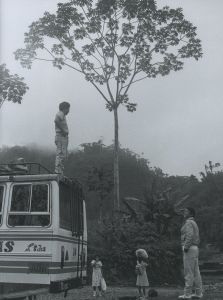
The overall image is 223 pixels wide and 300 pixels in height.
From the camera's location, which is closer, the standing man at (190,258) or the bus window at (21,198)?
the bus window at (21,198)

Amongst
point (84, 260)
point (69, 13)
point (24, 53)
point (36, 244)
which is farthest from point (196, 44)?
point (36, 244)

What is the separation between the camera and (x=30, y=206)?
9.74 metres

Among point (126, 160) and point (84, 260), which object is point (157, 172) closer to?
point (126, 160)

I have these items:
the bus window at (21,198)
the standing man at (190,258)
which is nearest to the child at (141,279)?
the standing man at (190,258)

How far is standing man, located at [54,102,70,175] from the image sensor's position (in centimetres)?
1188

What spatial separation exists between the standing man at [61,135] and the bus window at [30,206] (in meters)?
2.12

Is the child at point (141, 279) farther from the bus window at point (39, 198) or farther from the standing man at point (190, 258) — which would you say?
the bus window at point (39, 198)

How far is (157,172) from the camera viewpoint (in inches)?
2781

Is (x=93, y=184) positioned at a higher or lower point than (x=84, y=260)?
higher

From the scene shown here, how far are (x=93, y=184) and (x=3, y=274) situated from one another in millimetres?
23850

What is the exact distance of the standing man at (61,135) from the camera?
11.9 metres

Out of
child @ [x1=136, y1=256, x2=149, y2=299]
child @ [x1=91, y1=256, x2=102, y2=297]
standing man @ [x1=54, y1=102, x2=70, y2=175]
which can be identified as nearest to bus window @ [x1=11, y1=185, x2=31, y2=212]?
standing man @ [x1=54, y1=102, x2=70, y2=175]

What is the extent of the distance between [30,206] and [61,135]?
276 centimetres

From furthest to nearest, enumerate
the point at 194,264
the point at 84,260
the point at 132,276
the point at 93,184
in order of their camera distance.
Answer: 1. the point at 93,184
2. the point at 132,276
3. the point at 84,260
4. the point at 194,264
